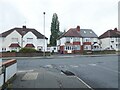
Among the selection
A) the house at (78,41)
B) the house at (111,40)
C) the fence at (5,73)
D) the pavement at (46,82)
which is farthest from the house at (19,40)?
the fence at (5,73)

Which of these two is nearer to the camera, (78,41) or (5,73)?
(5,73)

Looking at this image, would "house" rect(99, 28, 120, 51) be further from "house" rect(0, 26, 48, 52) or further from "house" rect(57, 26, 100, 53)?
"house" rect(0, 26, 48, 52)

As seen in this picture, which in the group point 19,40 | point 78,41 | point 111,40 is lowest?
point 78,41

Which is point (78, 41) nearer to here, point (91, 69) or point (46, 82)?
point (91, 69)

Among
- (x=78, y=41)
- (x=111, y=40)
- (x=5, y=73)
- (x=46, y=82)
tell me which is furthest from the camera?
(x=111, y=40)

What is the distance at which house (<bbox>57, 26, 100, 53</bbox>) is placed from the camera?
6688 centimetres

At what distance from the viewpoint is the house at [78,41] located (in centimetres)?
6688

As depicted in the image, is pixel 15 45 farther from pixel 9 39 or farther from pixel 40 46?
pixel 40 46

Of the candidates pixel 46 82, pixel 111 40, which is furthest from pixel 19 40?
pixel 46 82

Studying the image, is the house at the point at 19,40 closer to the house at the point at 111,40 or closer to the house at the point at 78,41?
the house at the point at 78,41

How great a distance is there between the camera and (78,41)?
224 feet

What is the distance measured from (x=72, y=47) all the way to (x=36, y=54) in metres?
20.9

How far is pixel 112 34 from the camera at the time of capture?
2965 inches

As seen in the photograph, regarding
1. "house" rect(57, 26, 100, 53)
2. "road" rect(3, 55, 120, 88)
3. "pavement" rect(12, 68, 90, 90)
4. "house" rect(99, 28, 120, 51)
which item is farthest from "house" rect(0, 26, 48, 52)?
"pavement" rect(12, 68, 90, 90)
